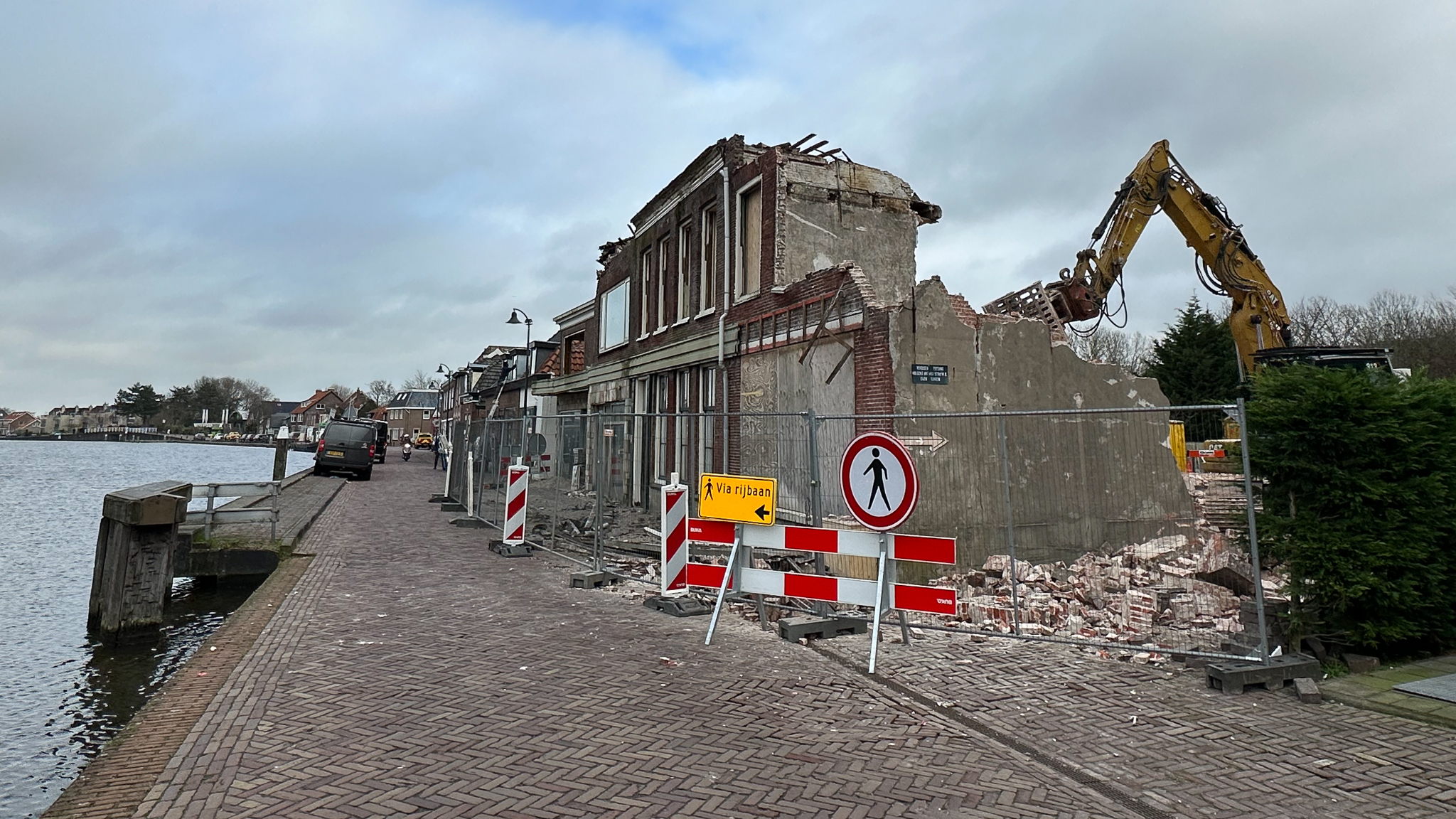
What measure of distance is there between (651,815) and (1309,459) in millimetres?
5309

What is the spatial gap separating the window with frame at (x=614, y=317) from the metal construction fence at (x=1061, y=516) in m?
10.5

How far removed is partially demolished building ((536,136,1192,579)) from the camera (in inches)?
307

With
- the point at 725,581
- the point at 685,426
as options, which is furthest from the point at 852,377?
the point at 685,426

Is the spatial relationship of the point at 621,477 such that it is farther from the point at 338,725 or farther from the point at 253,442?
the point at 253,442

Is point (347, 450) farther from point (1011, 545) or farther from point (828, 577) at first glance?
point (1011, 545)

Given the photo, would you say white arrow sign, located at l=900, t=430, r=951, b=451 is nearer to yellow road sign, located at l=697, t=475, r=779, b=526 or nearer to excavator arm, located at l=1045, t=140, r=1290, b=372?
yellow road sign, located at l=697, t=475, r=779, b=526

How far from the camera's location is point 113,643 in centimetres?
773

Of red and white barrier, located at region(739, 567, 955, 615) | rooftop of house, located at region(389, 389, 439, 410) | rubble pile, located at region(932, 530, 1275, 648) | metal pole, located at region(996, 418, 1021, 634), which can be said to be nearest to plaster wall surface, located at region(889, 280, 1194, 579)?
rubble pile, located at region(932, 530, 1275, 648)

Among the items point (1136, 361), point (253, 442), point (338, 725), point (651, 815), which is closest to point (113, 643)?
Result: point (338, 725)

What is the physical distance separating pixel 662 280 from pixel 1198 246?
35.8 feet

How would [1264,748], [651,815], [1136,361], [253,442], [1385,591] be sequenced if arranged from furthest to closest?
1. [253,442]
2. [1136,361]
3. [1385,591]
4. [1264,748]
5. [651,815]

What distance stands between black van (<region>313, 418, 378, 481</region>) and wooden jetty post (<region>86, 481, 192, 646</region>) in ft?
78.4

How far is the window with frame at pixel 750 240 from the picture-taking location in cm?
1411

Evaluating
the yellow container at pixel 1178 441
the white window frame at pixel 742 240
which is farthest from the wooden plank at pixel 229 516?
the yellow container at pixel 1178 441
